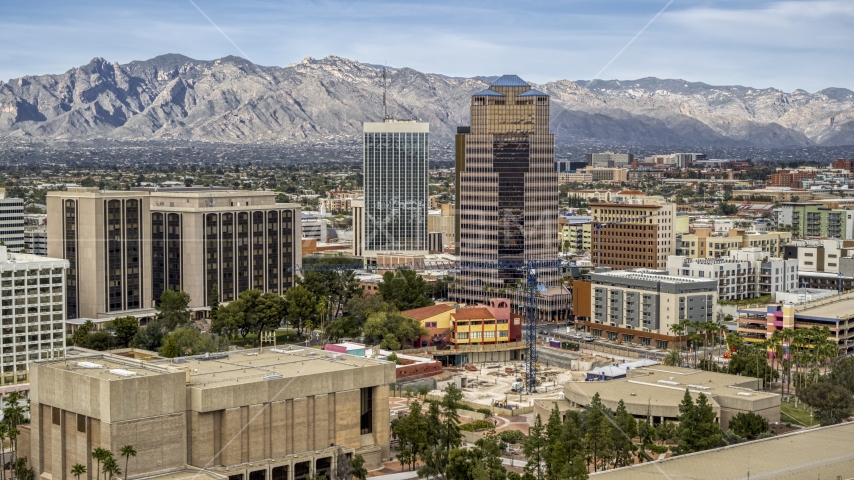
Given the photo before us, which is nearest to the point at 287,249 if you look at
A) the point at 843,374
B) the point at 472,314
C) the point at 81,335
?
the point at 472,314

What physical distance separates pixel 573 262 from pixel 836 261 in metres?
17.0

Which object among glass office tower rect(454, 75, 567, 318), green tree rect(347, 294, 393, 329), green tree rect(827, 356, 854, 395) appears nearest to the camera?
green tree rect(827, 356, 854, 395)

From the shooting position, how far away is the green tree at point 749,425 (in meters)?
44.1

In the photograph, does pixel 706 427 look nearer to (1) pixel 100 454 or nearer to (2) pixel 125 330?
(1) pixel 100 454

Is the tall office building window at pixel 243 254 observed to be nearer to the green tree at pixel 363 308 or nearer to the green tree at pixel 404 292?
the green tree at pixel 363 308

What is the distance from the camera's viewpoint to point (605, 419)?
4159 cm

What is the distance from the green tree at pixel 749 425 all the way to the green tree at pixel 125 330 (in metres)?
30.2

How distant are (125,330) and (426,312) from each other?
592 inches

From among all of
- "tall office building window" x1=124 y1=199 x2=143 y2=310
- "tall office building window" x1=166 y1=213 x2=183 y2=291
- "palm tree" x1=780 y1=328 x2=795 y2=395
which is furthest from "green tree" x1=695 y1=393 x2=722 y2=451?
"tall office building window" x1=124 y1=199 x2=143 y2=310

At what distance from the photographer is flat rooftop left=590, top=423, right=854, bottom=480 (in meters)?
35.1

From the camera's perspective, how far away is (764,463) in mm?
36469

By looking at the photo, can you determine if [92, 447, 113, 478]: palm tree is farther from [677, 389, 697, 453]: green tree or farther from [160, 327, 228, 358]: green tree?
[160, 327, 228, 358]: green tree

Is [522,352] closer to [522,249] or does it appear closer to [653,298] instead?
[653,298]

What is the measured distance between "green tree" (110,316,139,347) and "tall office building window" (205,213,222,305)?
10176mm
